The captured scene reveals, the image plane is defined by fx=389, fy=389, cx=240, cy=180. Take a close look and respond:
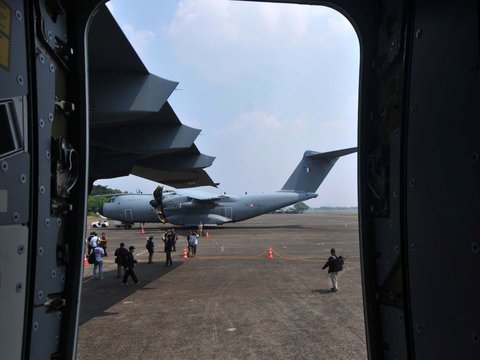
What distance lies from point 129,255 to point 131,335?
518 cm

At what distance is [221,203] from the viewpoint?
3353cm

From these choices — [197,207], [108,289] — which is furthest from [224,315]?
[197,207]

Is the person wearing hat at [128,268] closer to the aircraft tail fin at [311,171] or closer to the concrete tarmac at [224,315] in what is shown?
the concrete tarmac at [224,315]

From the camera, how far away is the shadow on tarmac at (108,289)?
27.9ft

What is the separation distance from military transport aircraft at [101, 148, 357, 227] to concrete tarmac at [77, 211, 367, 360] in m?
18.0

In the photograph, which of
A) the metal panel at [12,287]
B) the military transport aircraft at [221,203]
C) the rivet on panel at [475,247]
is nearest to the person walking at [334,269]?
the rivet on panel at [475,247]

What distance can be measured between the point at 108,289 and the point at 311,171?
2596cm

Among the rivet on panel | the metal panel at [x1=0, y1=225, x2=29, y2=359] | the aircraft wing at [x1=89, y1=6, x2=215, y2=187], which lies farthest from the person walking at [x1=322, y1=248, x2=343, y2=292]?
the metal panel at [x1=0, y1=225, x2=29, y2=359]

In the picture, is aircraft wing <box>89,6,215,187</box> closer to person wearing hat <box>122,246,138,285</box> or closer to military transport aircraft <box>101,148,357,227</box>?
person wearing hat <box>122,246,138,285</box>

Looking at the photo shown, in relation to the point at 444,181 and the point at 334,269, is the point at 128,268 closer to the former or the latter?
the point at 334,269

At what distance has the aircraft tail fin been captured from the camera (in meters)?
34.2

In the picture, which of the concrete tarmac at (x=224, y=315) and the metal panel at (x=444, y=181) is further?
the concrete tarmac at (x=224, y=315)

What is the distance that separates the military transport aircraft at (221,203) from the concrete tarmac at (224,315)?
18.0m

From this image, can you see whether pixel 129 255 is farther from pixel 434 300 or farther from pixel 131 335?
pixel 434 300
